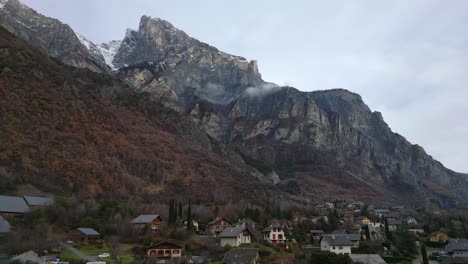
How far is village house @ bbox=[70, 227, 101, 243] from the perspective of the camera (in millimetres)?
64062

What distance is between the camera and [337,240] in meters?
74.1

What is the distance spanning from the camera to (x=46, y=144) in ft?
353

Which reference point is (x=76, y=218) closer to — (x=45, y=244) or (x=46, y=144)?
(x=45, y=244)

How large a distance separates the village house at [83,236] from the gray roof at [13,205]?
11.3m

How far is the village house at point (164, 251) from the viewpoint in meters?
59.9

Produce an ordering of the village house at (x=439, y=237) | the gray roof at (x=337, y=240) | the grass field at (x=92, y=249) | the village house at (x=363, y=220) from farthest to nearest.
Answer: the village house at (x=363, y=220)
the village house at (x=439, y=237)
the gray roof at (x=337, y=240)
the grass field at (x=92, y=249)

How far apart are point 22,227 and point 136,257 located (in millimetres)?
18182

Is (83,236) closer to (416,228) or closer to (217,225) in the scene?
(217,225)

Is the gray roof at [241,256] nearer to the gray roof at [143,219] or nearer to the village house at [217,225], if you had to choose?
the gray roof at [143,219]

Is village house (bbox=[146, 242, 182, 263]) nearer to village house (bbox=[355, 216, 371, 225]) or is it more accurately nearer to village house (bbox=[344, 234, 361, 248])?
village house (bbox=[344, 234, 361, 248])

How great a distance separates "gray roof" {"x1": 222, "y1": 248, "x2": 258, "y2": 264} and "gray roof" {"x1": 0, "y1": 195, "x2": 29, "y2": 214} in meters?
35.4

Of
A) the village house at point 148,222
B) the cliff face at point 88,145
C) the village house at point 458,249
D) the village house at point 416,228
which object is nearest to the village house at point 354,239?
the village house at point 458,249

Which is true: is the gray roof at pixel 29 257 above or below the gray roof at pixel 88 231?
below

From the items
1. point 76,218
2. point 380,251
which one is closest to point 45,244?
point 76,218
